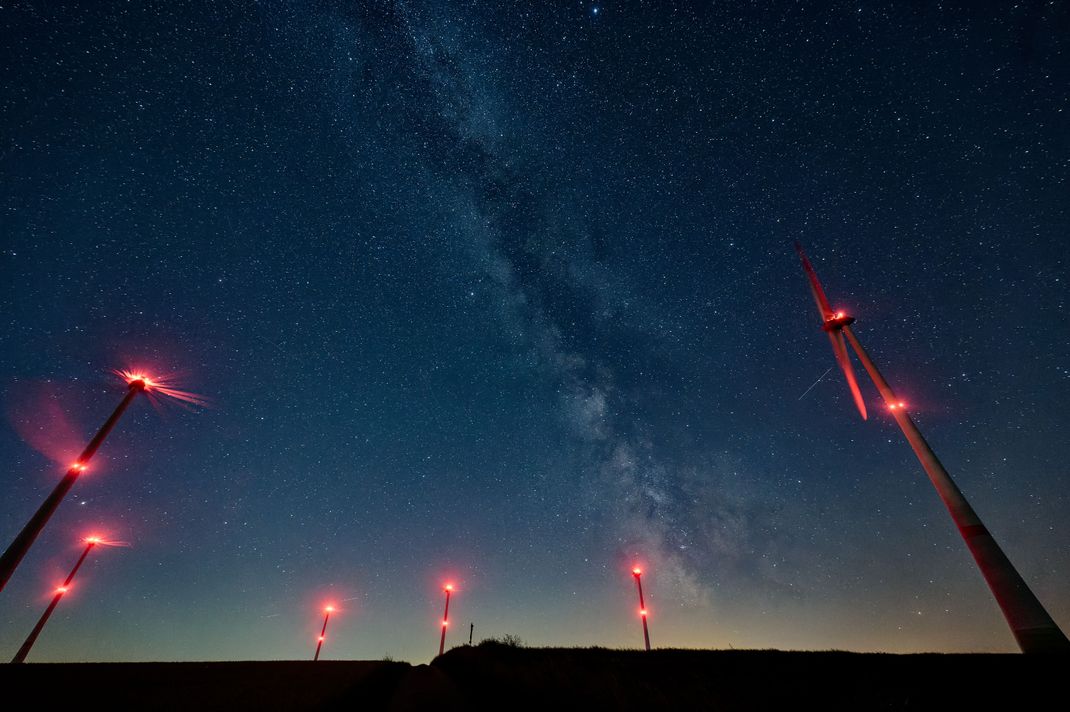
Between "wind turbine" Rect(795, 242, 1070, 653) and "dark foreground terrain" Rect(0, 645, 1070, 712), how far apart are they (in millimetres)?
6328

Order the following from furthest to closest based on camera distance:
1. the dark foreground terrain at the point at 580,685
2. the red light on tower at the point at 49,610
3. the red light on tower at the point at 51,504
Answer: the red light on tower at the point at 49,610, the red light on tower at the point at 51,504, the dark foreground terrain at the point at 580,685

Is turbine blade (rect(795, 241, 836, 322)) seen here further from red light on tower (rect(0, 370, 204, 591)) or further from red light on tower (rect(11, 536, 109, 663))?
red light on tower (rect(11, 536, 109, 663))

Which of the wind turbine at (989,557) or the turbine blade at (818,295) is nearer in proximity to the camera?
the wind turbine at (989,557)

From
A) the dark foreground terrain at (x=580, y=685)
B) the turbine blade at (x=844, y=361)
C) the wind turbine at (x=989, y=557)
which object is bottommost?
the dark foreground terrain at (x=580, y=685)

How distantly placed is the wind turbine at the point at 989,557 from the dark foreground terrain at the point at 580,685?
633 centimetres

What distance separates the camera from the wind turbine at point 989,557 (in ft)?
46.5

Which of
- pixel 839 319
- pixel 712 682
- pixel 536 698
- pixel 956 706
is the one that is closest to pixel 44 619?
pixel 536 698

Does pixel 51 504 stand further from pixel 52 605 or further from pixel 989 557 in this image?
pixel 989 557

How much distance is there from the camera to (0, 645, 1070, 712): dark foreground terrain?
448 centimetres

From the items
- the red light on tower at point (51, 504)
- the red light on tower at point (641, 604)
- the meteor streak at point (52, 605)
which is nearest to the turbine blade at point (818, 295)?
the red light on tower at point (641, 604)

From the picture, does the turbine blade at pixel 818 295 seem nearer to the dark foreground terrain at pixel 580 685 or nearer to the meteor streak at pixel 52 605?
the dark foreground terrain at pixel 580 685

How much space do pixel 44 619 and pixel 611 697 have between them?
37.8 meters

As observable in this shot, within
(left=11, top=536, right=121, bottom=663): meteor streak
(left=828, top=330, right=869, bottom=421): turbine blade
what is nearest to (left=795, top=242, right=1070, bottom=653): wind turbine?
(left=828, top=330, right=869, bottom=421): turbine blade

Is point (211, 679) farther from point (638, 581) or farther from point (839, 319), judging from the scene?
point (839, 319)
